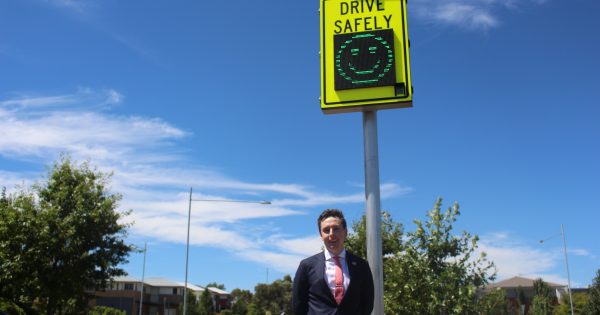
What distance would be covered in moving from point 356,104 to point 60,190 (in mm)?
14456

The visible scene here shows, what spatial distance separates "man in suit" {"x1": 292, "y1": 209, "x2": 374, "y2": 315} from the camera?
4.18 meters

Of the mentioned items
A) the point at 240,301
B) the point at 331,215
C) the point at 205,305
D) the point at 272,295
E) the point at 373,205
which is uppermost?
the point at 373,205

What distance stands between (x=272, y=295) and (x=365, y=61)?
216 ft

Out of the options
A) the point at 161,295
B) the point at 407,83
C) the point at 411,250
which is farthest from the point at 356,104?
the point at 161,295

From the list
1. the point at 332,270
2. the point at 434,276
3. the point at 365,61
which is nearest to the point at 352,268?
the point at 332,270

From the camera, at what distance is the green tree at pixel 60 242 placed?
648 inches

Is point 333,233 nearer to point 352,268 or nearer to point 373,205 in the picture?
point 352,268

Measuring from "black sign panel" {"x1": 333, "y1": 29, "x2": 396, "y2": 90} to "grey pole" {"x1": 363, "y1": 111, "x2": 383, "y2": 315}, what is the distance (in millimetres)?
478

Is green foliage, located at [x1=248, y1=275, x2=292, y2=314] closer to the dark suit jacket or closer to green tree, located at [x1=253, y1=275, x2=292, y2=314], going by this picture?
green tree, located at [x1=253, y1=275, x2=292, y2=314]

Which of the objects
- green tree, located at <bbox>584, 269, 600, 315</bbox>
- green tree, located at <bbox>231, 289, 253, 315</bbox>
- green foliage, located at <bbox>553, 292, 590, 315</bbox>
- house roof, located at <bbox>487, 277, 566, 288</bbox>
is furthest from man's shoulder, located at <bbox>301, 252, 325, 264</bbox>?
house roof, located at <bbox>487, 277, 566, 288</bbox>

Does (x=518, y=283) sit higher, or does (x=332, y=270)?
(x=518, y=283)

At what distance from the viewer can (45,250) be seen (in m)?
16.8

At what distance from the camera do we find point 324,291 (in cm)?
420

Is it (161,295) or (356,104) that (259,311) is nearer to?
(161,295)
